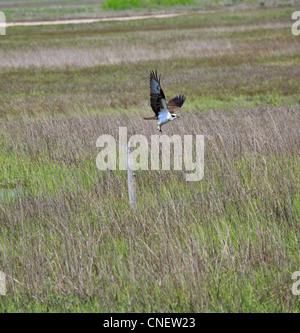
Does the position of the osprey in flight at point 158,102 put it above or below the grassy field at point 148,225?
above

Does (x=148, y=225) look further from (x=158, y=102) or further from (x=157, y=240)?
(x=158, y=102)

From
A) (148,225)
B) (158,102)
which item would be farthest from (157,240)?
(158,102)

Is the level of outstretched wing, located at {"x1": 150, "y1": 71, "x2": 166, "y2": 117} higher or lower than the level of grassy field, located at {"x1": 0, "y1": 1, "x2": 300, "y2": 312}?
higher

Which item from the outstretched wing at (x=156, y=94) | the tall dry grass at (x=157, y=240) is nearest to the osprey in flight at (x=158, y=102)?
the outstretched wing at (x=156, y=94)

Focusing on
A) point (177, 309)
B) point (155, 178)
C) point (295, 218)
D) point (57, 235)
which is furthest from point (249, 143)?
point (177, 309)

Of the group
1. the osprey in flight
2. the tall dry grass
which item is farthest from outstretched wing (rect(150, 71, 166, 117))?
the tall dry grass

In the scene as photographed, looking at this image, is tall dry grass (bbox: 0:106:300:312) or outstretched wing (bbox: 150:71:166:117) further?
outstretched wing (bbox: 150:71:166:117)

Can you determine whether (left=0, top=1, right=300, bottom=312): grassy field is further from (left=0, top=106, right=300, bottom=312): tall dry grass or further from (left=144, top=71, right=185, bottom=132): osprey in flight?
(left=144, top=71, right=185, bottom=132): osprey in flight

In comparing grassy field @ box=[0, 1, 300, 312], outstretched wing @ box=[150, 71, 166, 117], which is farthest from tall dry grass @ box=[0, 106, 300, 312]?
outstretched wing @ box=[150, 71, 166, 117]

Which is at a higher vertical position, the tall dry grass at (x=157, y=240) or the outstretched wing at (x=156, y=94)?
the outstretched wing at (x=156, y=94)

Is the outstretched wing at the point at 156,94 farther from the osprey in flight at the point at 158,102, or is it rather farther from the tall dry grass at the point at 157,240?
the tall dry grass at the point at 157,240

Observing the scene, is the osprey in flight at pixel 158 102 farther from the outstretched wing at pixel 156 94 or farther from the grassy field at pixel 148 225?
the grassy field at pixel 148 225

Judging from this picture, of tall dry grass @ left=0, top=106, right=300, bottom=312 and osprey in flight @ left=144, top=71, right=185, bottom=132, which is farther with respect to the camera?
osprey in flight @ left=144, top=71, right=185, bottom=132

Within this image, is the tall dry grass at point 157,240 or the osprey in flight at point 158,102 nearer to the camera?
the tall dry grass at point 157,240
